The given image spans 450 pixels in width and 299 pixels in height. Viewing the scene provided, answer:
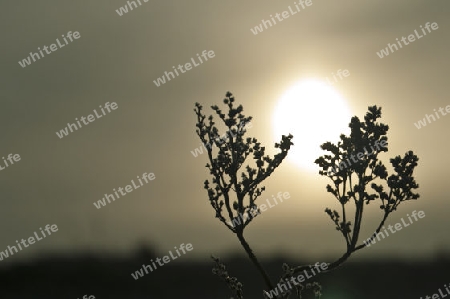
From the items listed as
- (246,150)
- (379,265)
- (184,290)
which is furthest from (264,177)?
(379,265)

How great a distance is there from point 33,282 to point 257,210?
103659 millimetres

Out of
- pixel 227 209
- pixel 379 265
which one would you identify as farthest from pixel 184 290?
pixel 227 209

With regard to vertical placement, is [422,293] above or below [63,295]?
below

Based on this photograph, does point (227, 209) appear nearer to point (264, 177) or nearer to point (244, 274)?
point (264, 177)

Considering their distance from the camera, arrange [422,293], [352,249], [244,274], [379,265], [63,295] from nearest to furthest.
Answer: [352,249] → [422,293] → [63,295] → [244,274] → [379,265]

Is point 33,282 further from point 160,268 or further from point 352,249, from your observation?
point 352,249

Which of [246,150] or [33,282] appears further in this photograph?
[33,282]

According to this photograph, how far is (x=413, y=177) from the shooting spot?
18.4 meters

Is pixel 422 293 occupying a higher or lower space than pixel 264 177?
lower

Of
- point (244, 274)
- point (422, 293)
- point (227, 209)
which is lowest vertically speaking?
point (422, 293)

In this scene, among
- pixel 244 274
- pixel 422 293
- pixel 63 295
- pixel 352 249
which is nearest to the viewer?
pixel 352 249

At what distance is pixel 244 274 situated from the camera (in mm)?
116312

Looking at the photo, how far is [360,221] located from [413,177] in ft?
4.76

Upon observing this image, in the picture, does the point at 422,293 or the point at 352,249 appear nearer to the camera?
the point at 352,249
